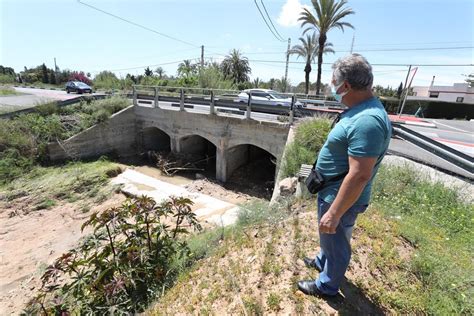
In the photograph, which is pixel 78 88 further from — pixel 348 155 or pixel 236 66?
pixel 348 155

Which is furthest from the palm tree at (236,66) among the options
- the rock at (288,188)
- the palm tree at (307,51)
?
the rock at (288,188)

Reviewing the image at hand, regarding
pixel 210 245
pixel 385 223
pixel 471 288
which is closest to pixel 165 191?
pixel 210 245

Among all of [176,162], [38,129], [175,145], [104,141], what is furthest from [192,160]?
[38,129]

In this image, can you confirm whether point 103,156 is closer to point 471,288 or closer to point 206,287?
point 206,287

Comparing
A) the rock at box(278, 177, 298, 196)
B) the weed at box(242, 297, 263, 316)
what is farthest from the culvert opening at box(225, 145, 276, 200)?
the weed at box(242, 297, 263, 316)

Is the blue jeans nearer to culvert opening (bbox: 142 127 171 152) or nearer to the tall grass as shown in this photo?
the tall grass

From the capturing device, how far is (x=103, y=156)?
43.7ft

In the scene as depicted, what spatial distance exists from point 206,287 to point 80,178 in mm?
10094

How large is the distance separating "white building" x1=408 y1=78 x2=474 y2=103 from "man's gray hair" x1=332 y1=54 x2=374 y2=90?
3773 cm

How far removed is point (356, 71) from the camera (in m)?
1.74

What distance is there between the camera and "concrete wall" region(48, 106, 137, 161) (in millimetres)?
12182

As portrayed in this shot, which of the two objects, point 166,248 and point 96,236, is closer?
point 96,236

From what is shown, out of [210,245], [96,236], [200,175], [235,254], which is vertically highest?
[96,236]

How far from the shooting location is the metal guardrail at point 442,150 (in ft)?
13.6
